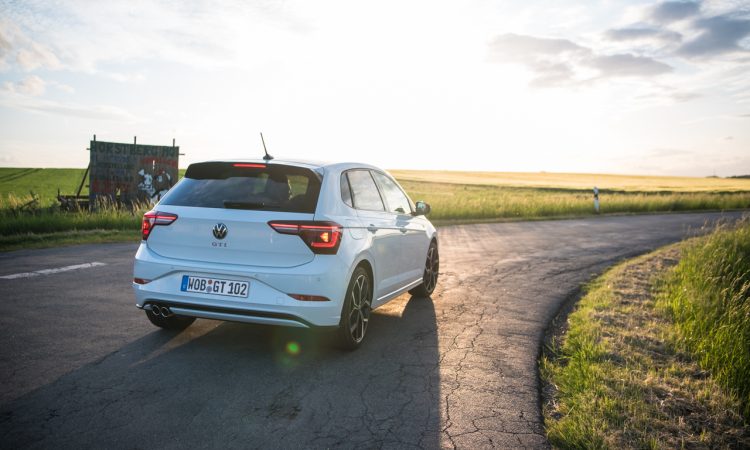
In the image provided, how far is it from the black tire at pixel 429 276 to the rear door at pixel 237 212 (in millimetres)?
3167

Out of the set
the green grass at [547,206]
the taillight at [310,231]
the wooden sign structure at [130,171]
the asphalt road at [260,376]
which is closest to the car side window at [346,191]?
the taillight at [310,231]

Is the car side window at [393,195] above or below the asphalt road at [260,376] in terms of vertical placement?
above

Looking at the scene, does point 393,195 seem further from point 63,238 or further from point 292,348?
point 63,238

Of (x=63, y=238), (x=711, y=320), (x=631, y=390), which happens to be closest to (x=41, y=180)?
(x=63, y=238)

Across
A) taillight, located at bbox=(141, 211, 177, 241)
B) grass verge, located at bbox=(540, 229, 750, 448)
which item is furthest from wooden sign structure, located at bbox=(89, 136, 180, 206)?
grass verge, located at bbox=(540, 229, 750, 448)

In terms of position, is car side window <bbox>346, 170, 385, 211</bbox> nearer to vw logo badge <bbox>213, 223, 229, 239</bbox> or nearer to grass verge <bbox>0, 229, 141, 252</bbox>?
vw logo badge <bbox>213, 223, 229, 239</bbox>

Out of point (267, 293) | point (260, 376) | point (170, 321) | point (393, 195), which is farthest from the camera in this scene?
point (393, 195)

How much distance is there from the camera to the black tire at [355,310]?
533 cm

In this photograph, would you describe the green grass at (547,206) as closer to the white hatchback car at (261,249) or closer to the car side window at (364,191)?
the car side window at (364,191)

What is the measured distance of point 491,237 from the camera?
646 inches

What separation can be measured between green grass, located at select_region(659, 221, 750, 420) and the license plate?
3894mm

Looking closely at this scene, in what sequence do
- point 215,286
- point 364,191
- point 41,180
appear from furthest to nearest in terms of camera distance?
point 41,180 < point 364,191 < point 215,286

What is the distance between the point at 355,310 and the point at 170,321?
6.25 feet

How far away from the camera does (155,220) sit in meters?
5.34
